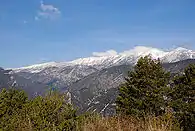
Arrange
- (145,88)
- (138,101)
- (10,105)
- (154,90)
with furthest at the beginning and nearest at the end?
(145,88)
(154,90)
(138,101)
(10,105)

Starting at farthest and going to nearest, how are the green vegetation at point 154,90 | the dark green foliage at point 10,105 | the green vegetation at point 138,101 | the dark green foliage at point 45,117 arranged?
the green vegetation at point 154,90 → the green vegetation at point 138,101 → the dark green foliage at point 10,105 → the dark green foliage at point 45,117

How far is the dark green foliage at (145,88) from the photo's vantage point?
32500 mm

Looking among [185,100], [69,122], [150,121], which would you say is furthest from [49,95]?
[185,100]

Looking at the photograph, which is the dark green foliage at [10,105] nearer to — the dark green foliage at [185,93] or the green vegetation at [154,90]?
the green vegetation at [154,90]

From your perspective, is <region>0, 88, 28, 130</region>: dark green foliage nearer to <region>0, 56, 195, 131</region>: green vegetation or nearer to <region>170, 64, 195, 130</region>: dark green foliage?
<region>0, 56, 195, 131</region>: green vegetation

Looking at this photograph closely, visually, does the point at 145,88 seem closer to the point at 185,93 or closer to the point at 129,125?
the point at 185,93

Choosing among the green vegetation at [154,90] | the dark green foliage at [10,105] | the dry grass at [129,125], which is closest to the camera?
the dry grass at [129,125]

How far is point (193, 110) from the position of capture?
30.0 m

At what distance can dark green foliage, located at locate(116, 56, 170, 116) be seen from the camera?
32.5m

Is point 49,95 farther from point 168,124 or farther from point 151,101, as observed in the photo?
point 151,101

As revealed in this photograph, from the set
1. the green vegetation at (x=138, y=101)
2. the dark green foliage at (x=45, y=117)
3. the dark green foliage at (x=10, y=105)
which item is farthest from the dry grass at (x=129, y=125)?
the dark green foliage at (x=10, y=105)

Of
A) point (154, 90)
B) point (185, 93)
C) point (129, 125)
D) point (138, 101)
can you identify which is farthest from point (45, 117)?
point (185, 93)

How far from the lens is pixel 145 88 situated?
33.5 meters

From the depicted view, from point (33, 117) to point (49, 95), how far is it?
1.87 m
